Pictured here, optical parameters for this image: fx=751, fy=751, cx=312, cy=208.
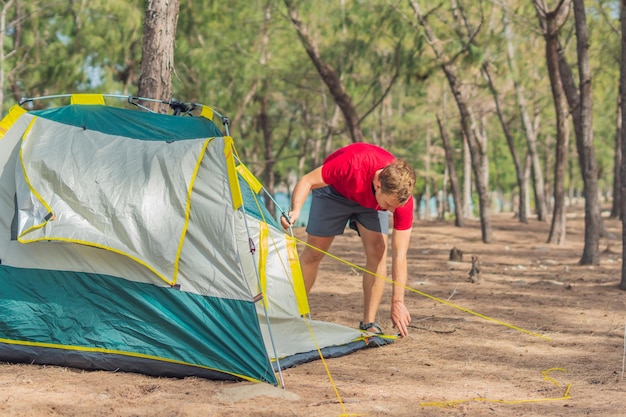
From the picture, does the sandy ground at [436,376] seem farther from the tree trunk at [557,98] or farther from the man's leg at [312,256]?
the tree trunk at [557,98]

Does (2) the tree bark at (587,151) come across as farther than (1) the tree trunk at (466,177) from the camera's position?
No

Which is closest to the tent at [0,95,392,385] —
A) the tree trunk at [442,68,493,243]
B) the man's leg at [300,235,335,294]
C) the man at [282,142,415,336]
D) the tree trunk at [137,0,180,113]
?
the man at [282,142,415,336]

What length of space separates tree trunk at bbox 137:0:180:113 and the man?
7.09 feet

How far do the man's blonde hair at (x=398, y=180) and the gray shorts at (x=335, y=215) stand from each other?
0.86m

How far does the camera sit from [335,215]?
18.3 ft

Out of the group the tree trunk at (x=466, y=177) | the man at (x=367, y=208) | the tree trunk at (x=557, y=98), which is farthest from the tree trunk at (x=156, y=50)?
the tree trunk at (x=466, y=177)

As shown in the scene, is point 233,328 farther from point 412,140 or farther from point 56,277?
point 412,140

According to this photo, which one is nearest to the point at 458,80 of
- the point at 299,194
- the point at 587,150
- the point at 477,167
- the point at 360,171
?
the point at 477,167

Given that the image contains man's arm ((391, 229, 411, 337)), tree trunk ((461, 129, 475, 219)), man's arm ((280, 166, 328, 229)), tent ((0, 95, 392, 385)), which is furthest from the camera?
tree trunk ((461, 129, 475, 219))

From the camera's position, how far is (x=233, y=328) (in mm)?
4559

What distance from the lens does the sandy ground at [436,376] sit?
388 cm

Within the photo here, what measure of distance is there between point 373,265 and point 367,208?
45 centimetres

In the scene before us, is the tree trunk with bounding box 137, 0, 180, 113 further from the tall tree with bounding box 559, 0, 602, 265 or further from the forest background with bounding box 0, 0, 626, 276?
Answer: the tall tree with bounding box 559, 0, 602, 265

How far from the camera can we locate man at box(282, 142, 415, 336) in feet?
15.6
